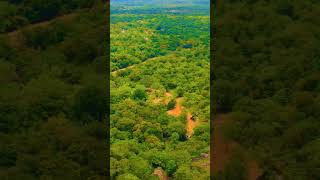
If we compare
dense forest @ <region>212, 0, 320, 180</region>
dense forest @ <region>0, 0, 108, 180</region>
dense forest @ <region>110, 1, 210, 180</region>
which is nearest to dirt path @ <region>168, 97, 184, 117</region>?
dense forest @ <region>110, 1, 210, 180</region>

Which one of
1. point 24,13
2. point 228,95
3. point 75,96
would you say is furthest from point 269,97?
point 24,13

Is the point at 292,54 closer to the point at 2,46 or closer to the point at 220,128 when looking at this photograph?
the point at 220,128

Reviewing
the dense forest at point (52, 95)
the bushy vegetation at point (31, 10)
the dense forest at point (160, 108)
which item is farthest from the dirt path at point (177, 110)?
the bushy vegetation at point (31, 10)

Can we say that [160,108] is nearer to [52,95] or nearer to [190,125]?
[190,125]

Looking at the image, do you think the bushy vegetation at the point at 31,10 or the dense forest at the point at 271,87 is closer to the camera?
the dense forest at the point at 271,87

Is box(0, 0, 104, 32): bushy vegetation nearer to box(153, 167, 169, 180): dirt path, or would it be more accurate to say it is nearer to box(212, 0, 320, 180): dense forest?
box(212, 0, 320, 180): dense forest

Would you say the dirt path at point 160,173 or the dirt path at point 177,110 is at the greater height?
the dirt path at point 177,110

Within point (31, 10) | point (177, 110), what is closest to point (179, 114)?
point (177, 110)

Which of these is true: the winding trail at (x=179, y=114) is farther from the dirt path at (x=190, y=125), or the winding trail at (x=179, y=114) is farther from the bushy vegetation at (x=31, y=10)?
the bushy vegetation at (x=31, y=10)
